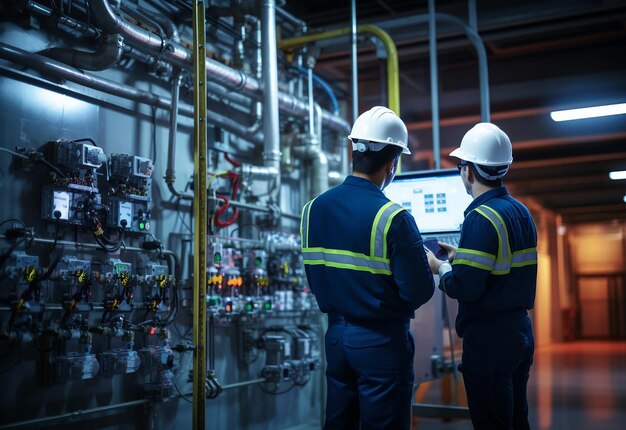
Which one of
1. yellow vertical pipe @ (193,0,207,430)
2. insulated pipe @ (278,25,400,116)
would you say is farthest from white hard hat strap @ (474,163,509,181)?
insulated pipe @ (278,25,400,116)

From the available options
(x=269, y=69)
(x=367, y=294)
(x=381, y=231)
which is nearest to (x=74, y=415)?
(x=367, y=294)

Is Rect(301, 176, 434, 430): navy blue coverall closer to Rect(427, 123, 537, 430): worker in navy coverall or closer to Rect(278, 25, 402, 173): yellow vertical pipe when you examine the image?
Rect(427, 123, 537, 430): worker in navy coverall

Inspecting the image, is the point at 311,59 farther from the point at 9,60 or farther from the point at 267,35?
the point at 9,60

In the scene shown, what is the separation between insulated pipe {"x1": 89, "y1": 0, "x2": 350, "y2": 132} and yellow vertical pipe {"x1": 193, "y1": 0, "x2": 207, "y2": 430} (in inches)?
23.3

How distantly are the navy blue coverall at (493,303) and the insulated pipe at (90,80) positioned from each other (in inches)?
104

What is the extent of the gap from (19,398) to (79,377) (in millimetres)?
339

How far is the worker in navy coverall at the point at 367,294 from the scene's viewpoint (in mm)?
2832

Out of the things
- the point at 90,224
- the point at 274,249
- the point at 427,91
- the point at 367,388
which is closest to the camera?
the point at 367,388

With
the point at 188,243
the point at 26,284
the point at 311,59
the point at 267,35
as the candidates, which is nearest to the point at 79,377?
the point at 26,284

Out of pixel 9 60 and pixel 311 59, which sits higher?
pixel 311 59

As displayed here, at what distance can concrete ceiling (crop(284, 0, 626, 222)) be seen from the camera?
713cm

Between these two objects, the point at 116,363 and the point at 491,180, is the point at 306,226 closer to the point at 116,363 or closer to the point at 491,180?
the point at 491,180

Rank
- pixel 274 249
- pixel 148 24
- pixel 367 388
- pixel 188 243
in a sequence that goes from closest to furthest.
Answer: pixel 367 388, pixel 148 24, pixel 188 243, pixel 274 249

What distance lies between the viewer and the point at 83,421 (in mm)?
4465
